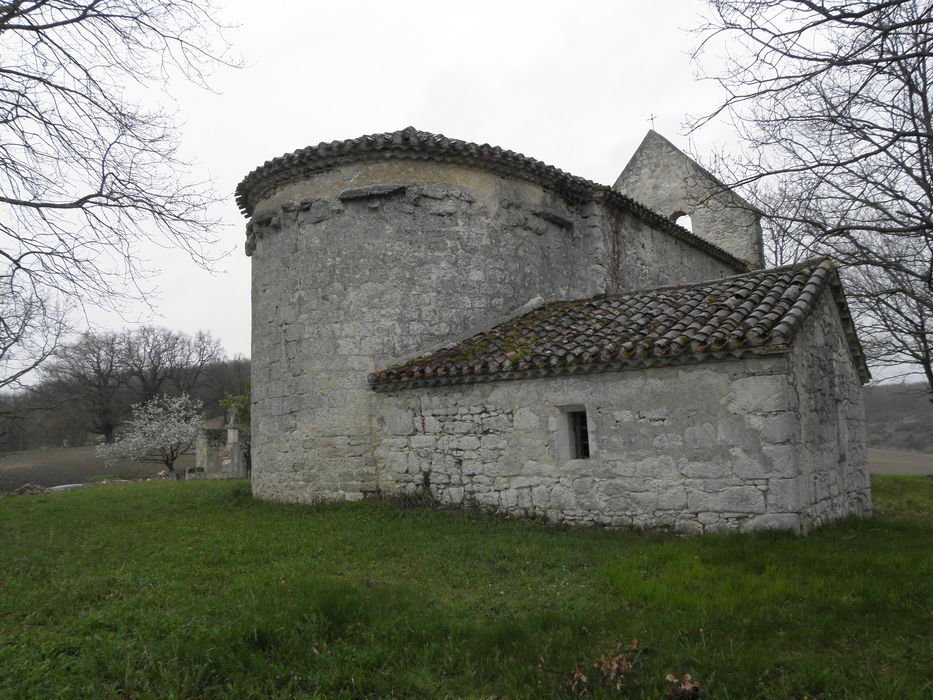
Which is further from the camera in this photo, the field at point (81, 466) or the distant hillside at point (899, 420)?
the distant hillside at point (899, 420)

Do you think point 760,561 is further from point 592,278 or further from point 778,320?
point 592,278

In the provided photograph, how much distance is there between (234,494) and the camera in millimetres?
11703

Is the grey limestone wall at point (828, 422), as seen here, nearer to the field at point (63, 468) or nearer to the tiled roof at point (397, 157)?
the tiled roof at point (397, 157)

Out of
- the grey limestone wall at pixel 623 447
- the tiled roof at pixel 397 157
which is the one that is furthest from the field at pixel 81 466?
the grey limestone wall at pixel 623 447

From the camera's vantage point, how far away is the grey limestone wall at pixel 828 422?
23.4 ft

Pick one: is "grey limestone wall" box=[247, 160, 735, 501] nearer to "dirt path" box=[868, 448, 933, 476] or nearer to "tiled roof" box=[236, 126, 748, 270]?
"tiled roof" box=[236, 126, 748, 270]

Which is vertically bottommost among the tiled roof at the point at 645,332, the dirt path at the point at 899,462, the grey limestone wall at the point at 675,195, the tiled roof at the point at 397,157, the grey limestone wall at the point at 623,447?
the dirt path at the point at 899,462

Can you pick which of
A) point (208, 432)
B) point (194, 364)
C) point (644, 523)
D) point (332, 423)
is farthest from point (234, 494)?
point (194, 364)

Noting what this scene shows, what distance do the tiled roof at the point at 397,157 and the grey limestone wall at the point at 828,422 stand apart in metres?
5.07

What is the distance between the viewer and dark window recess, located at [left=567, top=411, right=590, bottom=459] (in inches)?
322

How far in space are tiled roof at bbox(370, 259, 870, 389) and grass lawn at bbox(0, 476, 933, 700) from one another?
6.47 ft

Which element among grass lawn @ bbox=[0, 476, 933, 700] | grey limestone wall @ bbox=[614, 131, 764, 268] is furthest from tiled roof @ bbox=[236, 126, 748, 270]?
grey limestone wall @ bbox=[614, 131, 764, 268]

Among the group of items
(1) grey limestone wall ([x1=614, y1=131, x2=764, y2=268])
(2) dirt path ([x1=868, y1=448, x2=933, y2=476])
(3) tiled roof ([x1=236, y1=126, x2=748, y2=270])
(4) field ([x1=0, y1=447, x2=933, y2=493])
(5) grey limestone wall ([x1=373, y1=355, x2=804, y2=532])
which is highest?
(1) grey limestone wall ([x1=614, y1=131, x2=764, y2=268])

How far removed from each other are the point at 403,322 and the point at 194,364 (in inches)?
1479
